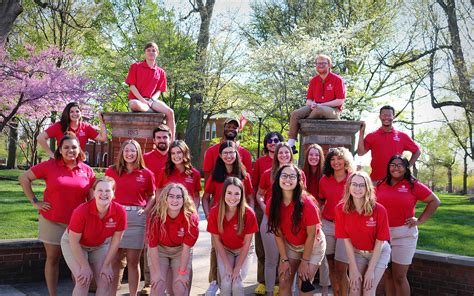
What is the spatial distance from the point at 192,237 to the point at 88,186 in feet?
4.36

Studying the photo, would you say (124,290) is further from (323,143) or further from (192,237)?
(323,143)

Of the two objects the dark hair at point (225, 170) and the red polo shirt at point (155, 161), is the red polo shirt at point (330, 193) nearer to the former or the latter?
the dark hair at point (225, 170)

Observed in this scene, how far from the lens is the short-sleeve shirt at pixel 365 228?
459cm

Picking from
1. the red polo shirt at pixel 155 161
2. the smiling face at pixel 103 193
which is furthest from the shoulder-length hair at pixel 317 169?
the smiling face at pixel 103 193

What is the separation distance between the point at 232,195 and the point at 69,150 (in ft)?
5.97

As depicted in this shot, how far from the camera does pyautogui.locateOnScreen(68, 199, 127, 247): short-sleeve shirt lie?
14.8ft

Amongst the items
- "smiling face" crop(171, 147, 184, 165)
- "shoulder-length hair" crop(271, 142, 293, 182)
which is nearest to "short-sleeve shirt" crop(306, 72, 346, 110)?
"shoulder-length hair" crop(271, 142, 293, 182)

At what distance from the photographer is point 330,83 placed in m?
6.60

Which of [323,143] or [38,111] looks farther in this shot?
[38,111]

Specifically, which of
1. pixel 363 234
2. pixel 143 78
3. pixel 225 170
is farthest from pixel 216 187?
pixel 143 78

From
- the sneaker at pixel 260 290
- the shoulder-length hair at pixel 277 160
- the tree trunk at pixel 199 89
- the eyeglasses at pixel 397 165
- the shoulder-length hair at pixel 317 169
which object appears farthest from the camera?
the tree trunk at pixel 199 89

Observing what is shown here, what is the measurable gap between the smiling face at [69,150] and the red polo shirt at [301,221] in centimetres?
218

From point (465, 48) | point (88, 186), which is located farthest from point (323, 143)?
point (465, 48)

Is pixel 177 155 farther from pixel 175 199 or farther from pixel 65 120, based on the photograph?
pixel 65 120
